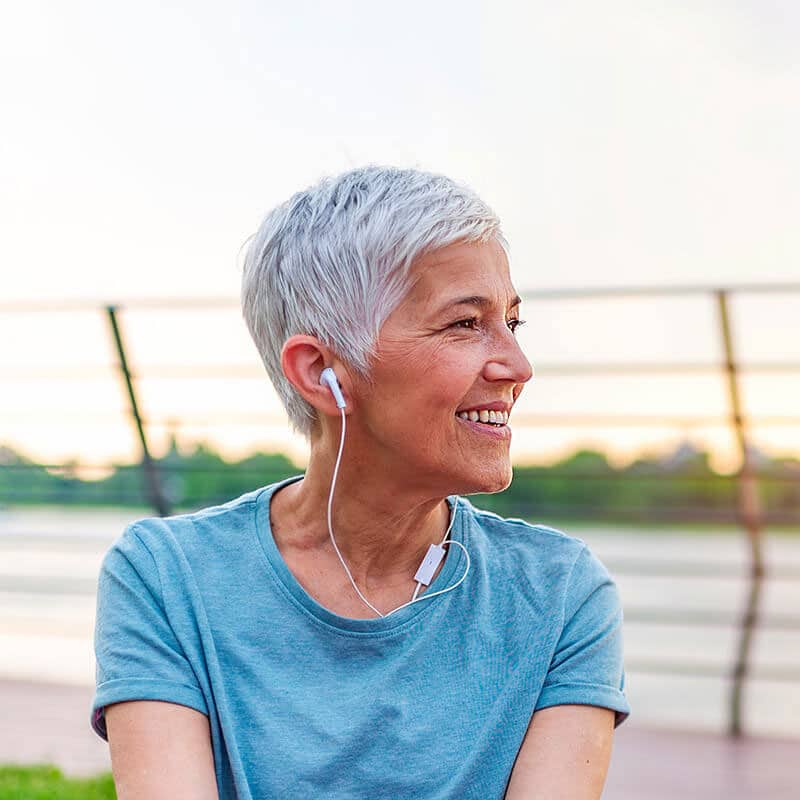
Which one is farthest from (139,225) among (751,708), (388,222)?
(388,222)

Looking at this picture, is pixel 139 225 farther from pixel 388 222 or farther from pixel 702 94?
pixel 388 222

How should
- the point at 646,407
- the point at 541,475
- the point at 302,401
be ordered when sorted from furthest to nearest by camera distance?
the point at 541,475 → the point at 646,407 → the point at 302,401

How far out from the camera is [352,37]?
5535 mm

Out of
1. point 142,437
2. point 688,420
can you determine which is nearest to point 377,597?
point 688,420

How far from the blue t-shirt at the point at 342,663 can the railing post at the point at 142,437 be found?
2.40 m

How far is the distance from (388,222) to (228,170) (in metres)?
5.44

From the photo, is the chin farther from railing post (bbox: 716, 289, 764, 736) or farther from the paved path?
railing post (bbox: 716, 289, 764, 736)

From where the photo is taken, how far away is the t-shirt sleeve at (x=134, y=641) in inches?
54.6

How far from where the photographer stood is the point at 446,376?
4.70ft

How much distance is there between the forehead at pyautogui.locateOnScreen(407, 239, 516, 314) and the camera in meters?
1.45

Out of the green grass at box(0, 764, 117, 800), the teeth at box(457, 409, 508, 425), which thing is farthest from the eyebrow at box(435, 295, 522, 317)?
the green grass at box(0, 764, 117, 800)

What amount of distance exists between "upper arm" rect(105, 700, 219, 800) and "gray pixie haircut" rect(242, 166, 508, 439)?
0.48 m

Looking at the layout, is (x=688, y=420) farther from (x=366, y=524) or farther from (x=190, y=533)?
(x=190, y=533)

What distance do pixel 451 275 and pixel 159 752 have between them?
0.67 metres
